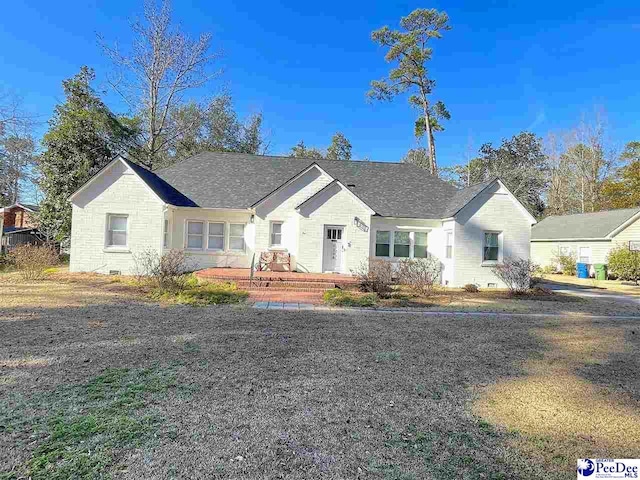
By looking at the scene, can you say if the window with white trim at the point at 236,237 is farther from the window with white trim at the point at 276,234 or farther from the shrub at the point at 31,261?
the shrub at the point at 31,261

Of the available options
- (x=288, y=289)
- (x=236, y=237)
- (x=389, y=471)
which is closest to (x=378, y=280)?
(x=288, y=289)

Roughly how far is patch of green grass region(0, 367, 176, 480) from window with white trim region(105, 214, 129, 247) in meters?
12.9

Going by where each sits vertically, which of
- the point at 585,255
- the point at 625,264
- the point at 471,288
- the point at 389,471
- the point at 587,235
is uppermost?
the point at 587,235

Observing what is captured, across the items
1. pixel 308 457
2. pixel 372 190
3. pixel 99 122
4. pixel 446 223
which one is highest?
pixel 99 122

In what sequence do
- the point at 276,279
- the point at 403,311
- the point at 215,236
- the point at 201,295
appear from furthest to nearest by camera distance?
1. the point at 215,236
2. the point at 276,279
3. the point at 201,295
4. the point at 403,311

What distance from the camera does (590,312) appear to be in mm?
11328

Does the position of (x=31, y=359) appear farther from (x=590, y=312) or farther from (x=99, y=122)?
(x=99, y=122)

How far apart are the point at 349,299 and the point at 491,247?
8.87m

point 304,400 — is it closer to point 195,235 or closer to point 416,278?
point 416,278

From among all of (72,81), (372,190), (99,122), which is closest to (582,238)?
(372,190)

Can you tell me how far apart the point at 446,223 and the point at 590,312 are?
7323mm

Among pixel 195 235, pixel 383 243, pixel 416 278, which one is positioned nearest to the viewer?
pixel 416 278

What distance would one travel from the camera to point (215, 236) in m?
18.1

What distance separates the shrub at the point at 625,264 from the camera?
21.6m
